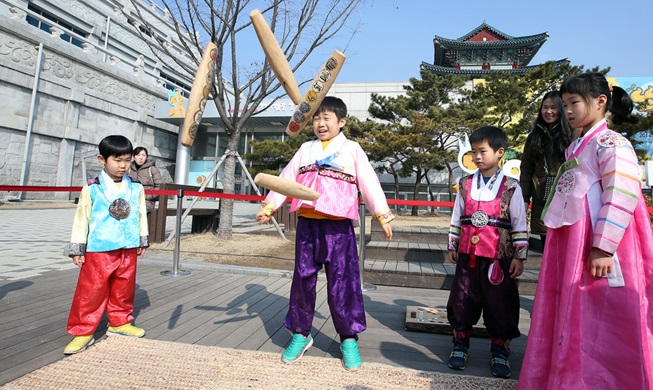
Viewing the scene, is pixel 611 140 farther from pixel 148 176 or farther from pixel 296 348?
pixel 148 176

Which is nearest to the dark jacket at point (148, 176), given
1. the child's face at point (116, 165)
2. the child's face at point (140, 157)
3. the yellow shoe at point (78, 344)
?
the child's face at point (140, 157)

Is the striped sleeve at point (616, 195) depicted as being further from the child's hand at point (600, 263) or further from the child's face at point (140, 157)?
the child's face at point (140, 157)

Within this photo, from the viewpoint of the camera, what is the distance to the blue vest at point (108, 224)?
253cm

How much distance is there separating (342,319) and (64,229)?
1010 cm

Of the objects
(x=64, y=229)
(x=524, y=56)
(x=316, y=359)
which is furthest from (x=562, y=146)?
(x=524, y=56)

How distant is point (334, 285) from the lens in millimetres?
2326

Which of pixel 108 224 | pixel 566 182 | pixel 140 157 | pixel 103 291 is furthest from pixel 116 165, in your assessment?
pixel 140 157

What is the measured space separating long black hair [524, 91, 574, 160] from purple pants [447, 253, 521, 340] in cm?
99

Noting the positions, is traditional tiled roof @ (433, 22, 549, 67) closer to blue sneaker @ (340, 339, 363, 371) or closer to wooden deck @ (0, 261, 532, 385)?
wooden deck @ (0, 261, 532, 385)

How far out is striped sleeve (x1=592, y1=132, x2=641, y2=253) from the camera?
4.82 ft

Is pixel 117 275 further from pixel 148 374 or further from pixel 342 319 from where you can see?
pixel 342 319

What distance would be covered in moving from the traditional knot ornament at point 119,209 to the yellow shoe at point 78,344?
806 millimetres

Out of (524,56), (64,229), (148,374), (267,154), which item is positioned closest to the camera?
(148,374)

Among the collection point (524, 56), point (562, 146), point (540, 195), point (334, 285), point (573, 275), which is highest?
point (524, 56)
